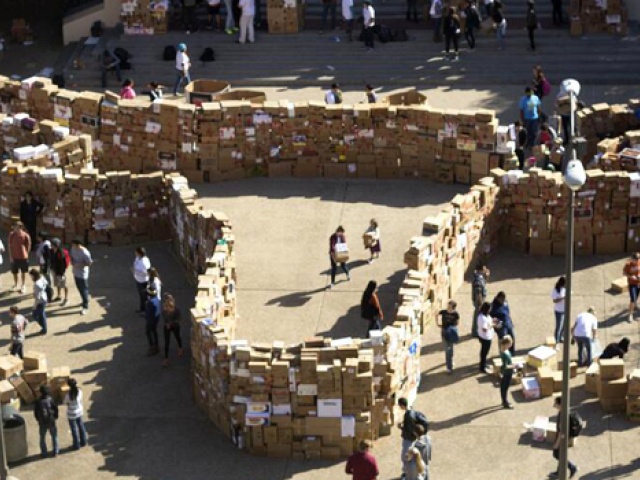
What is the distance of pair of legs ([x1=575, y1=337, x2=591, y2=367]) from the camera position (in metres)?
36.2

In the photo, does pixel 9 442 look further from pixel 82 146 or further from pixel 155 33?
pixel 155 33

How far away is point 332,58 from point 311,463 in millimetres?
20037

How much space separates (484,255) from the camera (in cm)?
4081

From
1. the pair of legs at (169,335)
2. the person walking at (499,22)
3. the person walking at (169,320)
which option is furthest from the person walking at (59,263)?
the person walking at (499,22)

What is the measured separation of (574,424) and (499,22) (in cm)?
2081

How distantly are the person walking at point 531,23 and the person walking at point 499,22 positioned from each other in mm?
641

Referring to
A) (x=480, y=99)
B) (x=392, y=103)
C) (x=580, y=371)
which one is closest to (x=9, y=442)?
(x=580, y=371)

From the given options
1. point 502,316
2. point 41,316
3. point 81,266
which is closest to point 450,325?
point 502,316

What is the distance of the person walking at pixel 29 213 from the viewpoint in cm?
4194

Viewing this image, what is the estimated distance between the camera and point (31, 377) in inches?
1421

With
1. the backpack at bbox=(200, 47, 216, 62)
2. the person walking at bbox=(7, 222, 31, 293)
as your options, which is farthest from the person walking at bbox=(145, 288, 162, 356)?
the backpack at bbox=(200, 47, 216, 62)

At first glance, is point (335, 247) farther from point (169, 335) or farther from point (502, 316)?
point (502, 316)

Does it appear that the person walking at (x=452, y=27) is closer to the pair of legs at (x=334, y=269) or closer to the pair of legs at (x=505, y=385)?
the pair of legs at (x=334, y=269)

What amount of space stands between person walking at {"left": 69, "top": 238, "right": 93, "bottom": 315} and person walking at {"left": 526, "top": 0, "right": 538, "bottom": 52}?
1608 centimetres
